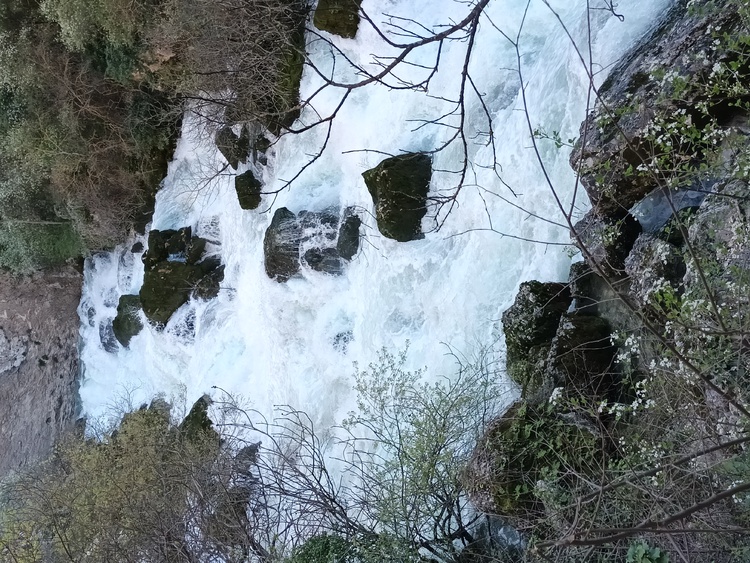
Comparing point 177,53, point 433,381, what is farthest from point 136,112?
point 433,381

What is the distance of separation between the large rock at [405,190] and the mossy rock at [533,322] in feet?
4.33

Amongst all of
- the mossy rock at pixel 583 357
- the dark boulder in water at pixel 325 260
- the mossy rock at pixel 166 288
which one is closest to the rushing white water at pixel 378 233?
the dark boulder in water at pixel 325 260

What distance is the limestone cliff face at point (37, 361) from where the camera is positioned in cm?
954

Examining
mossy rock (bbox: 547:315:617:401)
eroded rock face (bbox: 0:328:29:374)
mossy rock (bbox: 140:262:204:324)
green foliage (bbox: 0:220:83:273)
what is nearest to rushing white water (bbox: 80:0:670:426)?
mossy rock (bbox: 140:262:204:324)

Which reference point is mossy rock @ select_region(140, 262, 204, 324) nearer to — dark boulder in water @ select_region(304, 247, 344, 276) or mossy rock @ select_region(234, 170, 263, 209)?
A: mossy rock @ select_region(234, 170, 263, 209)

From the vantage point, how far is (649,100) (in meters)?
4.04

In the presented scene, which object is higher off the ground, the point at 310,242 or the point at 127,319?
the point at 127,319

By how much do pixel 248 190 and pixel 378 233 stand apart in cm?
197

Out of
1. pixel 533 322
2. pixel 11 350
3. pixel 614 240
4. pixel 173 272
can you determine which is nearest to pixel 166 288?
pixel 173 272

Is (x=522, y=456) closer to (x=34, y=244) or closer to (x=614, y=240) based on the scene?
(x=614, y=240)

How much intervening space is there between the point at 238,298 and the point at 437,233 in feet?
9.36

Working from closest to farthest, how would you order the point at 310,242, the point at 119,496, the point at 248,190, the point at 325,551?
the point at 325,551 → the point at 119,496 → the point at 310,242 → the point at 248,190

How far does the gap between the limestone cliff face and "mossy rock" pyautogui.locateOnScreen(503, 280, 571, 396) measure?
23.9 ft

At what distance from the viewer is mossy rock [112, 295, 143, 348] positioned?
29.3 feet
